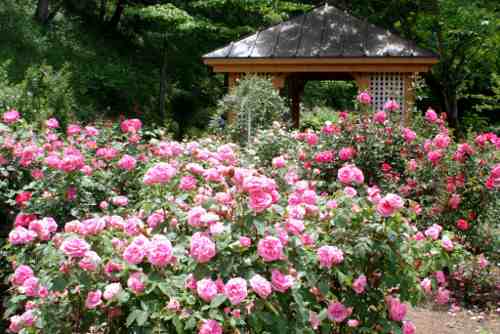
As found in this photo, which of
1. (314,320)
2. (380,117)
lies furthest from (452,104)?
(314,320)

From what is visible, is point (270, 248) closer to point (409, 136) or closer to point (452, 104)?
point (409, 136)

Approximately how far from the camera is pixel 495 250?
5570mm

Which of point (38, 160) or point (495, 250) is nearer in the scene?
point (38, 160)

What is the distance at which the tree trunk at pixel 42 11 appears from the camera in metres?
17.4

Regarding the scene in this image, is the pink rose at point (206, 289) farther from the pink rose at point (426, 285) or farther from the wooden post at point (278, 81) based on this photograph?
the wooden post at point (278, 81)

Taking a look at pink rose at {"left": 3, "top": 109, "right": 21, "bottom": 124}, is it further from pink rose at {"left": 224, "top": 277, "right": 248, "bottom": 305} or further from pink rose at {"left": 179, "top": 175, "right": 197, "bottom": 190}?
pink rose at {"left": 224, "top": 277, "right": 248, "bottom": 305}

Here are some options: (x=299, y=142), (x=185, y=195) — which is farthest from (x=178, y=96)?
(x=185, y=195)

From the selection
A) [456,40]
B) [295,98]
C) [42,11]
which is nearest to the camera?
[295,98]

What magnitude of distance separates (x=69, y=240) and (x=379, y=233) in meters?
1.17

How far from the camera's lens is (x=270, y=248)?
2.18m

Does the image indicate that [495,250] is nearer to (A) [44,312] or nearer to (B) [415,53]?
(A) [44,312]

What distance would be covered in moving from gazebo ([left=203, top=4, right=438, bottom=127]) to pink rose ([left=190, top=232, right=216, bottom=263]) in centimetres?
878

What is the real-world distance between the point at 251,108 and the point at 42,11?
11085 millimetres

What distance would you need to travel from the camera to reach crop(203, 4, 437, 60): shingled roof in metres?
10.8
